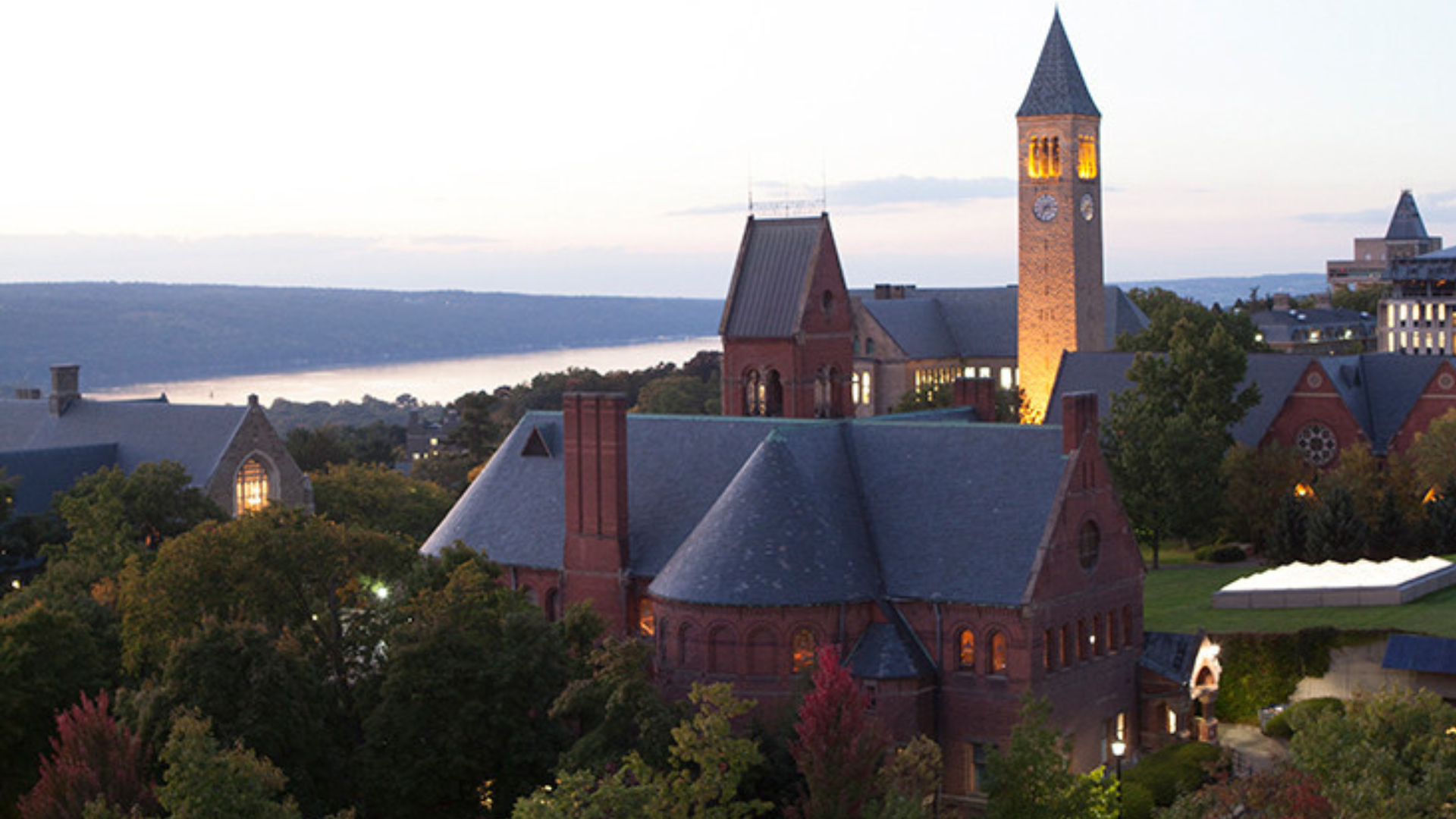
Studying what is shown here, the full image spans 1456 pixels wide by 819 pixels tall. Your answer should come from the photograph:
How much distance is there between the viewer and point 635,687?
5203 cm

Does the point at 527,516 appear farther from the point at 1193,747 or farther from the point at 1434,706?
the point at 1434,706

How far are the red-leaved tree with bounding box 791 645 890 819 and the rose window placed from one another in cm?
6678

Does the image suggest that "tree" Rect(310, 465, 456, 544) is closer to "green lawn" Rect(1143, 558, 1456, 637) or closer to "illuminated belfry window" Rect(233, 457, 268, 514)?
"illuminated belfry window" Rect(233, 457, 268, 514)

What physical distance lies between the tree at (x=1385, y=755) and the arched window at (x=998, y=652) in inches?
404

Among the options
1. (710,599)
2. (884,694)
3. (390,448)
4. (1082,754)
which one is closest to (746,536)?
(710,599)

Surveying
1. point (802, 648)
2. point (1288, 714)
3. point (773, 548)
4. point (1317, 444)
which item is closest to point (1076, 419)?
point (773, 548)

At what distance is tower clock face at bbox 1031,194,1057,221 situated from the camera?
13388 centimetres

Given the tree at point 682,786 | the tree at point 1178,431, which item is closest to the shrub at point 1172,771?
the tree at point 682,786

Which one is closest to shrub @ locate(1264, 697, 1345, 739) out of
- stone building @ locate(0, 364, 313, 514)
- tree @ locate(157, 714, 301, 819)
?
tree @ locate(157, 714, 301, 819)

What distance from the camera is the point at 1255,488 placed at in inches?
3674

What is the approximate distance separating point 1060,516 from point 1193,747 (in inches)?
351

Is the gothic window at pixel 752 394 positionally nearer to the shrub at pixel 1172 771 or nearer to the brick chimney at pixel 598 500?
the brick chimney at pixel 598 500

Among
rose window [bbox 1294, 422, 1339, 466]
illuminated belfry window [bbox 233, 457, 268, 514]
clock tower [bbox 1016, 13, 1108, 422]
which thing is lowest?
illuminated belfry window [bbox 233, 457, 268, 514]

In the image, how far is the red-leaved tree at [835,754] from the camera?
45.3 m
